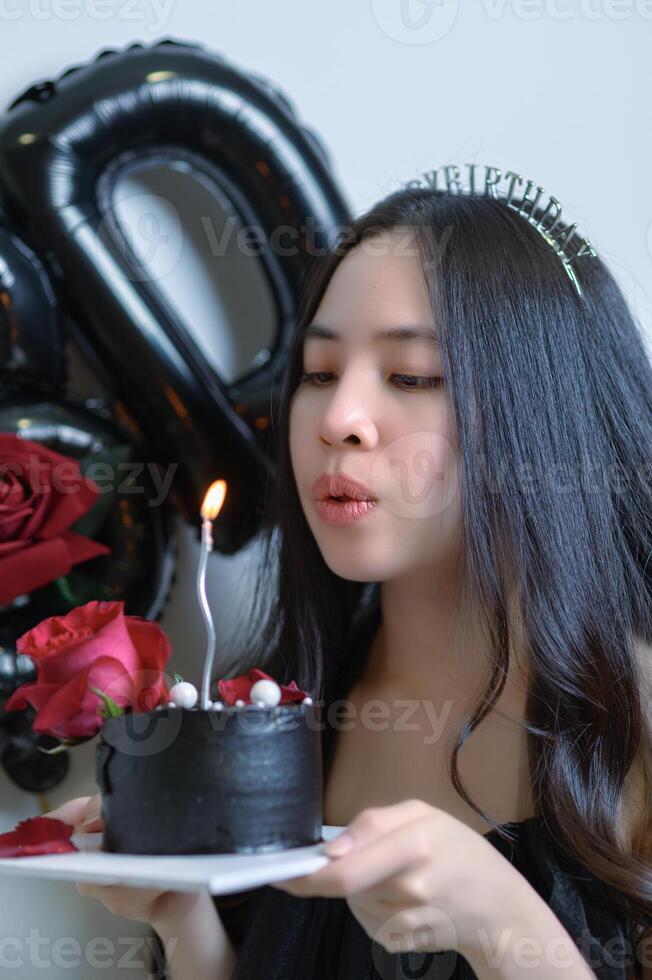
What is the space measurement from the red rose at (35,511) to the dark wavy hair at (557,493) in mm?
380

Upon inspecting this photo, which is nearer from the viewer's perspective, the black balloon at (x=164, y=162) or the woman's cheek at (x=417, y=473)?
the woman's cheek at (x=417, y=473)

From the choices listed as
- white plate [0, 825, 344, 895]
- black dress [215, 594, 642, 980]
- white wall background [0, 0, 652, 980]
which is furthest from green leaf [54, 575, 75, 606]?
white plate [0, 825, 344, 895]

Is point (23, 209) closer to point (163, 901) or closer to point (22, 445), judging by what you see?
point (22, 445)

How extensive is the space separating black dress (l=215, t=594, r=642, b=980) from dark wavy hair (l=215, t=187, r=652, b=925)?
0.08 feet

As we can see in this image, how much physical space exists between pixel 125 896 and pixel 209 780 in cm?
30

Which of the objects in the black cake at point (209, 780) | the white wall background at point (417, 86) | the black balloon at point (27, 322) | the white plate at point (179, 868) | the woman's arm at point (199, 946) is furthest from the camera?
the white wall background at point (417, 86)

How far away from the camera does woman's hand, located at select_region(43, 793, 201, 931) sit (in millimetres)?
923

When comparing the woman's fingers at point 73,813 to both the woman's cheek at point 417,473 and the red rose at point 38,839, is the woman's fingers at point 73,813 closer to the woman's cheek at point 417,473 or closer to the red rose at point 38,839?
the red rose at point 38,839

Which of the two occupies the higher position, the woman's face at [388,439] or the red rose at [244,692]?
the woman's face at [388,439]

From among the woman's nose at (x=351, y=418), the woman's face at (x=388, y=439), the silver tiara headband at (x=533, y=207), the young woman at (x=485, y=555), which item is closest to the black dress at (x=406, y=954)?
the young woman at (x=485, y=555)

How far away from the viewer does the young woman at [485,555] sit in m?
0.97

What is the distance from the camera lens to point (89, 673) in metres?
0.75

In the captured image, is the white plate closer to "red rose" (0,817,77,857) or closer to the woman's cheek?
"red rose" (0,817,77,857)

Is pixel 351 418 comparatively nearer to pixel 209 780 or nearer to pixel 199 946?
pixel 209 780
